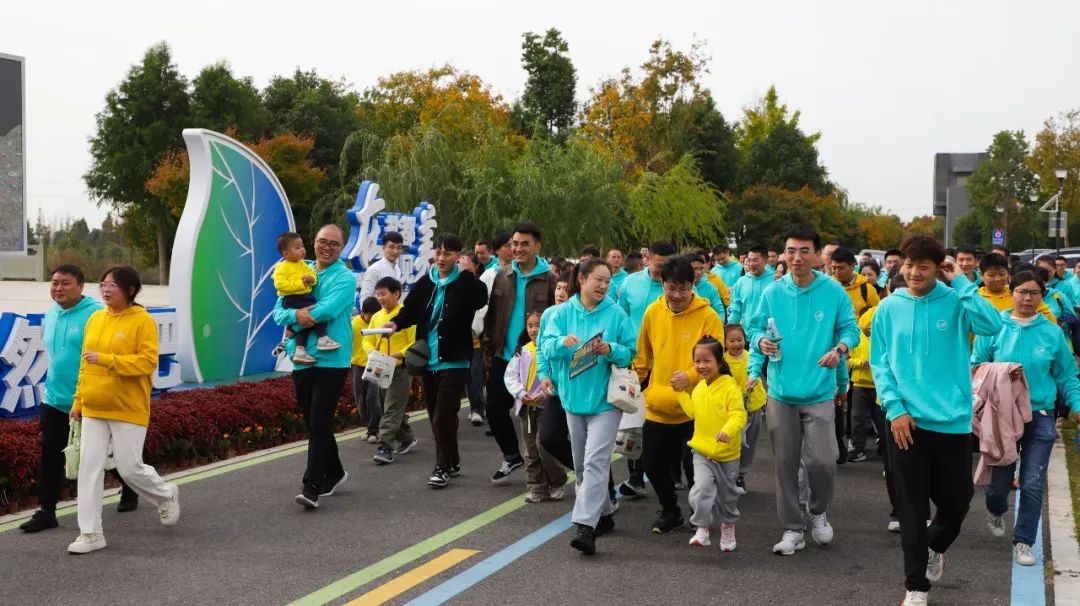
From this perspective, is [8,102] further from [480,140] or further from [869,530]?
[480,140]

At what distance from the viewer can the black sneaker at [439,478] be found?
7.96m

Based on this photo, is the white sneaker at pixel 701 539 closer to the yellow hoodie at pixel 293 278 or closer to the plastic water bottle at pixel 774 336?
the plastic water bottle at pixel 774 336

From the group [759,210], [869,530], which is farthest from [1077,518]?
[759,210]

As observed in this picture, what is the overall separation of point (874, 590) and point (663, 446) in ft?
4.94

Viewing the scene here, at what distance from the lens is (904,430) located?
504 centimetres

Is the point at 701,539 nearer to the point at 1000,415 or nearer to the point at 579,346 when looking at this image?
the point at 579,346

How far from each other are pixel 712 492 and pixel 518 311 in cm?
258

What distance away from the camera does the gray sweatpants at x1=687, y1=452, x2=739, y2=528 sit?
20.5 feet

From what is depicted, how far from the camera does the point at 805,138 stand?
73.1 metres

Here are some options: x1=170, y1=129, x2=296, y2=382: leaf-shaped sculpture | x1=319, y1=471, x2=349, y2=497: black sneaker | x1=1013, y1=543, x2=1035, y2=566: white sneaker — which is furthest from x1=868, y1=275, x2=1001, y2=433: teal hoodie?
x1=170, y1=129, x2=296, y2=382: leaf-shaped sculpture

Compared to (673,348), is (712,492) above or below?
below

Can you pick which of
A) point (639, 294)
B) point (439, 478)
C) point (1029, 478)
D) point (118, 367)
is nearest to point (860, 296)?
point (639, 294)

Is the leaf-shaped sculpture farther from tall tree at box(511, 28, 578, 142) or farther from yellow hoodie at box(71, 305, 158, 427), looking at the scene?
tall tree at box(511, 28, 578, 142)

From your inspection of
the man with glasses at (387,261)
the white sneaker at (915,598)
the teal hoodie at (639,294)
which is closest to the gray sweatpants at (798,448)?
the white sneaker at (915,598)
